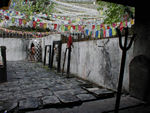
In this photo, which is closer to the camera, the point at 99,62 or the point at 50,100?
the point at 50,100

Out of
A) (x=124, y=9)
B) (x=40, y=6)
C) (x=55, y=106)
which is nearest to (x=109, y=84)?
(x=55, y=106)

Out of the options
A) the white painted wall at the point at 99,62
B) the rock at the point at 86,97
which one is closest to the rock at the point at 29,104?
the rock at the point at 86,97

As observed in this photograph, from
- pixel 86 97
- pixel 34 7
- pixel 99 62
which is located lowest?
pixel 86 97

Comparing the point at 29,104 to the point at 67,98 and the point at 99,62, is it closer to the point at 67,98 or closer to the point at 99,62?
the point at 67,98

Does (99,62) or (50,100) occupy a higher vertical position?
(99,62)

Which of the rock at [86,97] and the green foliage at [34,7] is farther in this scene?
the green foliage at [34,7]

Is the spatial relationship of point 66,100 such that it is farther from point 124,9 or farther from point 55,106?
point 124,9

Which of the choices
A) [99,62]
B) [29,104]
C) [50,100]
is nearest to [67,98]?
[50,100]

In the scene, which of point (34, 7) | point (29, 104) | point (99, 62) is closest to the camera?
point (29, 104)

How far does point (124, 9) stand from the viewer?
10.2m

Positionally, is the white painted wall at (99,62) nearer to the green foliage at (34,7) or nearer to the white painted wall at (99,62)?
the white painted wall at (99,62)

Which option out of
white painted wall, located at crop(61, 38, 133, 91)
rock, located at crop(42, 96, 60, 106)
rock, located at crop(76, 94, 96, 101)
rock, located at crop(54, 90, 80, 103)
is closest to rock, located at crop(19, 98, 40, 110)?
rock, located at crop(42, 96, 60, 106)

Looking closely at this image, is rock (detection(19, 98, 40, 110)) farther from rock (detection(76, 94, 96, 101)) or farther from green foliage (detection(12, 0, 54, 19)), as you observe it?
green foliage (detection(12, 0, 54, 19))

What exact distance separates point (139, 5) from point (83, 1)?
951 inches
